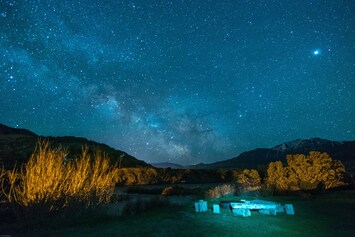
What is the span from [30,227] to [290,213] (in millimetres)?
9701

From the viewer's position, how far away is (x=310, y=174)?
2148 centimetres

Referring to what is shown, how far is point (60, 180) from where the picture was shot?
1077 centimetres

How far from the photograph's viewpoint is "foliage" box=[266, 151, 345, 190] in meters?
21.0

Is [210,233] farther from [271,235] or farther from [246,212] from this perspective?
[246,212]

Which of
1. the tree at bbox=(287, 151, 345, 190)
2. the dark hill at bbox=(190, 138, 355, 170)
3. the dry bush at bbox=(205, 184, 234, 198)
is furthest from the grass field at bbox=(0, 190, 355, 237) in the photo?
the dark hill at bbox=(190, 138, 355, 170)

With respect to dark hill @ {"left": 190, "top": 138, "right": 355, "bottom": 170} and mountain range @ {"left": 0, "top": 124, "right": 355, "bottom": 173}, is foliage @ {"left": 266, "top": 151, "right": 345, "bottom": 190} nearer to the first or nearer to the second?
mountain range @ {"left": 0, "top": 124, "right": 355, "bottom": 173}

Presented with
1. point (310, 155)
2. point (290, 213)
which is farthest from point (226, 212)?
point (310, 155)

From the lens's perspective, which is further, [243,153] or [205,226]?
[243,153]

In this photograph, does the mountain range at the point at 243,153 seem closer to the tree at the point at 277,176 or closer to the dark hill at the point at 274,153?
the dark hill at the point at 274,153

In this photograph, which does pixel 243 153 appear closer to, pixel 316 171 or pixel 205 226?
pixel 316 171

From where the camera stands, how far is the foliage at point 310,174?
2102 centimetres

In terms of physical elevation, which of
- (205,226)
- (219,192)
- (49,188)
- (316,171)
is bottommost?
(205,226)

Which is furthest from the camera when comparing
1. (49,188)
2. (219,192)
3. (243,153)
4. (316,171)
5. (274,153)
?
(243,153)

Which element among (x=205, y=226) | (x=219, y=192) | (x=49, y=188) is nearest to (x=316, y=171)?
(x=219, y=192)
